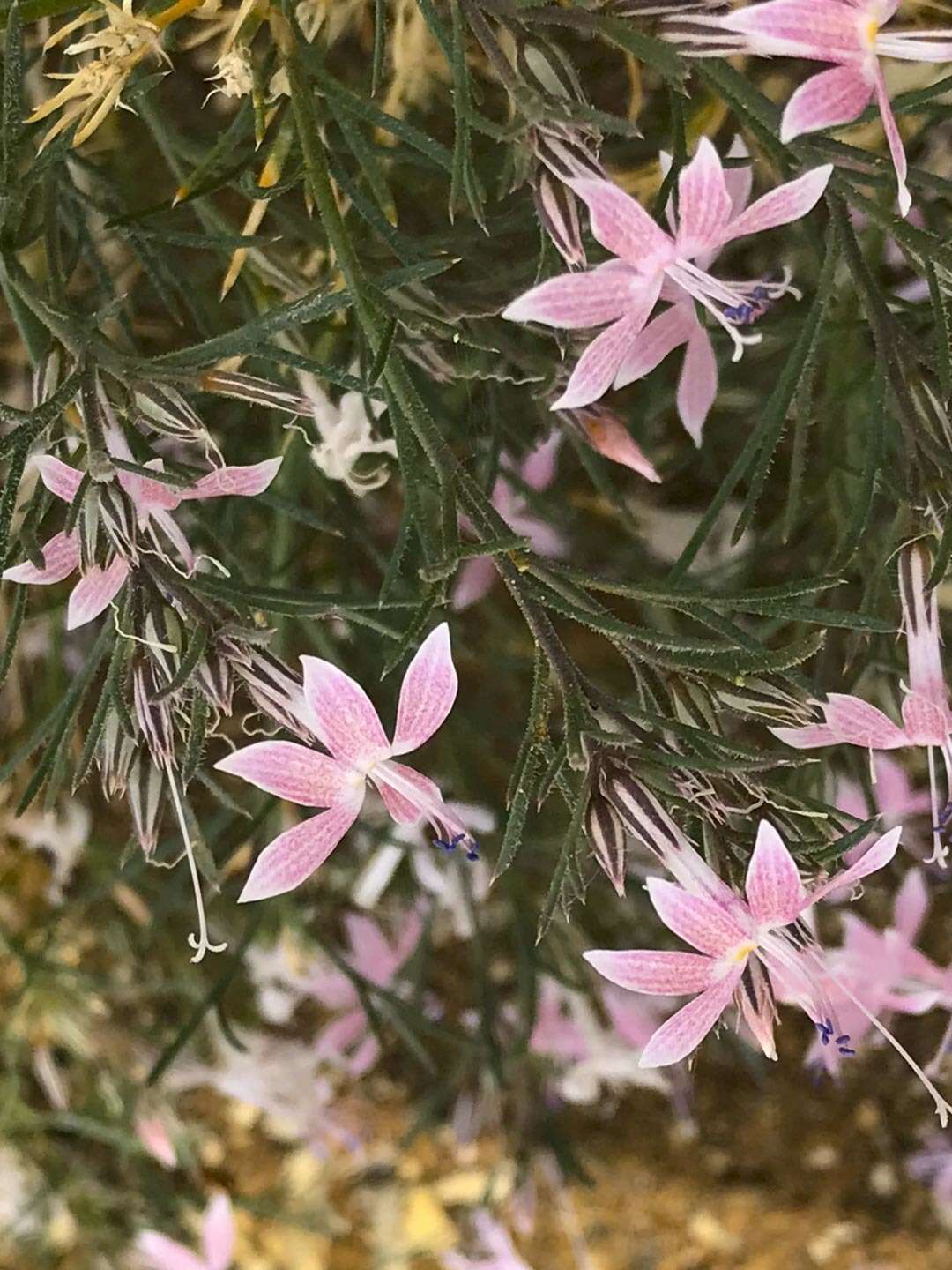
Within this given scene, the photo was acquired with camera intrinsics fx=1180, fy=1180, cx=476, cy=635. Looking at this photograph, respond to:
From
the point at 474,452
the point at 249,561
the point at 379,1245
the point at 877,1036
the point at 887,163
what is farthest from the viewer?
the point at 379,1245

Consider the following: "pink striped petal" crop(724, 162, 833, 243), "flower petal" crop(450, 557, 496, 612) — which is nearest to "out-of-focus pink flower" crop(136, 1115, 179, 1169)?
"flower petal" crop(450, 557, 496, 612)

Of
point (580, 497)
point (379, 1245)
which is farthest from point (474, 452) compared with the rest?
point (379, 1245)

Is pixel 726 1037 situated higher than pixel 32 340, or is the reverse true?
pixel 32 340

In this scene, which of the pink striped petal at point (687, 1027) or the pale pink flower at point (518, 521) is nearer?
the pink striped petal at point (687, 1027)

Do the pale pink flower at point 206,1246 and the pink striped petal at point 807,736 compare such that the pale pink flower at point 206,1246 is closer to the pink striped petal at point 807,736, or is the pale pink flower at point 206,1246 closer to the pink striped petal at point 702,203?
the pink striped petal at point 807,736

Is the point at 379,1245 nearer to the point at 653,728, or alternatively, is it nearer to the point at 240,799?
the point at 240,799

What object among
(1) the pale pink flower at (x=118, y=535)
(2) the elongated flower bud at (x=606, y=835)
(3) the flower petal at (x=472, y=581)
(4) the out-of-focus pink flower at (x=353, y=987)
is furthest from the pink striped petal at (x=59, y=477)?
(4) the out-of-focus pink flower at (x=353, y=987)

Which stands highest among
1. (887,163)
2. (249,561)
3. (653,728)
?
(887,163)

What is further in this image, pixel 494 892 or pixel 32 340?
pixel 494 892
